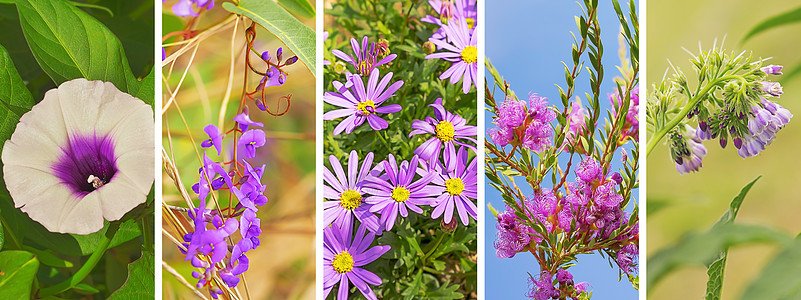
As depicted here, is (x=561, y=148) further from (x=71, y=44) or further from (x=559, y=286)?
(x=71, y=44)

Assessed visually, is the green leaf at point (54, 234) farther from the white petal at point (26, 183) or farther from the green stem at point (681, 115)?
the green stem at point (681, 115)

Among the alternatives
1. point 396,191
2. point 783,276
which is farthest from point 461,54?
point 783,276

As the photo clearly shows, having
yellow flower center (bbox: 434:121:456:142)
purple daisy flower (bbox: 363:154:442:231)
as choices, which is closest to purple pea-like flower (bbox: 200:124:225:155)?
purple daisy flower (bbox: 363:154:442:231)

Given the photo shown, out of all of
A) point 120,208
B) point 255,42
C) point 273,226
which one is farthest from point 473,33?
point 120,208

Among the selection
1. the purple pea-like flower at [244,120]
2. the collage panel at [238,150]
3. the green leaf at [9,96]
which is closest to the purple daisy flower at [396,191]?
the collage panel at [238,150]

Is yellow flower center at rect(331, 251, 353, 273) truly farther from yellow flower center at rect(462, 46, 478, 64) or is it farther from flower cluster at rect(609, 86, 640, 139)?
flower cluster at rect(609, 86, 640, 139)

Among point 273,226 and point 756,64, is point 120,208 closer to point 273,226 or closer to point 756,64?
point 273,226
